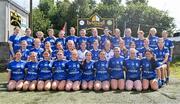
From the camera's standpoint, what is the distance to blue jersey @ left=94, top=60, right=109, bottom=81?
40.7 ft

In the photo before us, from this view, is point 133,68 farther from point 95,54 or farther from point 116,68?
point 95,54

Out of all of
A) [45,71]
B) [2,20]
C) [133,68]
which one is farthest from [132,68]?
[2,20]

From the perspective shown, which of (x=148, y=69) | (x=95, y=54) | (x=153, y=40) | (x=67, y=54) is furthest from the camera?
(x=153, y=40)

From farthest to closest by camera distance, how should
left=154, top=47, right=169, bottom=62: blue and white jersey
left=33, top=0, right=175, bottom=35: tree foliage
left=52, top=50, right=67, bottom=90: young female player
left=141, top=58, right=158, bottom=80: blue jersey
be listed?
1. left=33, top=0, right=175, bottom=35: tree foliage
2. left=154, top=47, right=169, bottom=62: blue and white jersey
3. left=52, top=50, right=67, bottom=90: young female player
4. left=141, top=58, right=158, bottom=80: blue jersey

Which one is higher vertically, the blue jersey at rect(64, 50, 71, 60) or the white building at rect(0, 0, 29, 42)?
the white building at rect(0, 0, 29, 42)

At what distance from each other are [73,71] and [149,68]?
2269 millimetres

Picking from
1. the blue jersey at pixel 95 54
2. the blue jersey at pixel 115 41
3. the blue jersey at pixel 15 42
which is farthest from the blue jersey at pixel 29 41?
the blue jersey at pixel 115 41

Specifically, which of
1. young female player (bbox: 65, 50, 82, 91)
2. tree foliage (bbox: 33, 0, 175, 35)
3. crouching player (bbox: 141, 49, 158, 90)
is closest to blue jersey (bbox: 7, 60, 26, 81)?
young female player (bbox: 65, 50, 82, 91)

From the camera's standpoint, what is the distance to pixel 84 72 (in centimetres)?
1258

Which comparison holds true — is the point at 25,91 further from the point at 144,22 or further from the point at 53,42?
the point at 144,22

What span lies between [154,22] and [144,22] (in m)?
1.56

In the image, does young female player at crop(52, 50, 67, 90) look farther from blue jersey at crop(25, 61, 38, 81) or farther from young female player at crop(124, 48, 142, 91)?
young female player at crop(124, 48, 142, 91)

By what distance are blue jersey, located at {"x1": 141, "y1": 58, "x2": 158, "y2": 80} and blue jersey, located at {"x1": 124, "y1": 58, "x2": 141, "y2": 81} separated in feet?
0.49

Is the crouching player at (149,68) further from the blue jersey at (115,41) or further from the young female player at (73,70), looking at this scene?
the young female player at (73,70)
